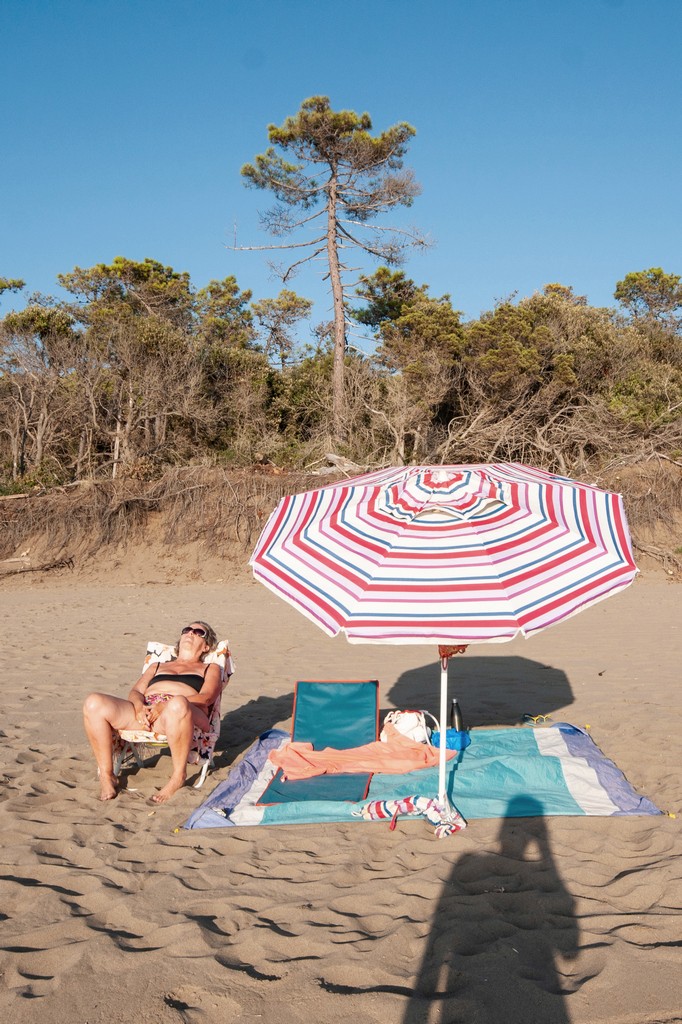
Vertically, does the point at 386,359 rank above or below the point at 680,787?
above

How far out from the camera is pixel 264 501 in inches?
650

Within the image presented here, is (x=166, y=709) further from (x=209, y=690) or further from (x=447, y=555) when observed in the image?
(x=447, y=555)

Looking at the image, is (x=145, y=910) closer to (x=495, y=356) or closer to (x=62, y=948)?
(x=62, y=948)

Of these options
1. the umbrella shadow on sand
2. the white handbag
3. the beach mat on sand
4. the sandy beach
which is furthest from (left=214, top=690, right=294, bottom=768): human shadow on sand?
the white handbag

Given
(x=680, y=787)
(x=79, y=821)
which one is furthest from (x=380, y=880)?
(x=680, y=787)

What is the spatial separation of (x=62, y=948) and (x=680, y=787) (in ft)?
10.6

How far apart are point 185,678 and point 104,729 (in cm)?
58

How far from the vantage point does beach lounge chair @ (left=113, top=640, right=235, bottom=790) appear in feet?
14.4

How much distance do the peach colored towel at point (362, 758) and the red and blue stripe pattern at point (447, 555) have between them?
1.55 metres

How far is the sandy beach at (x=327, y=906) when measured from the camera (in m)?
2.30

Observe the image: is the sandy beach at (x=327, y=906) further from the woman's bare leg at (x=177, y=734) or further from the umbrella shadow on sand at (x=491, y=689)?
the umbrella shadow on sand at (x=491, y=689)

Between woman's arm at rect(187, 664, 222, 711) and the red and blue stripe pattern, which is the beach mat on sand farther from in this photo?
the red and blue stripe pattern

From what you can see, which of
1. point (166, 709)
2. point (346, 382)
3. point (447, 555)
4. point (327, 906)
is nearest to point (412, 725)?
point (166, 709)

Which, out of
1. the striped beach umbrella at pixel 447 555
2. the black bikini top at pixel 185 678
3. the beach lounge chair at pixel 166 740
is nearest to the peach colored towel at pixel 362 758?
the beach lounge chair at pixel 166 740
